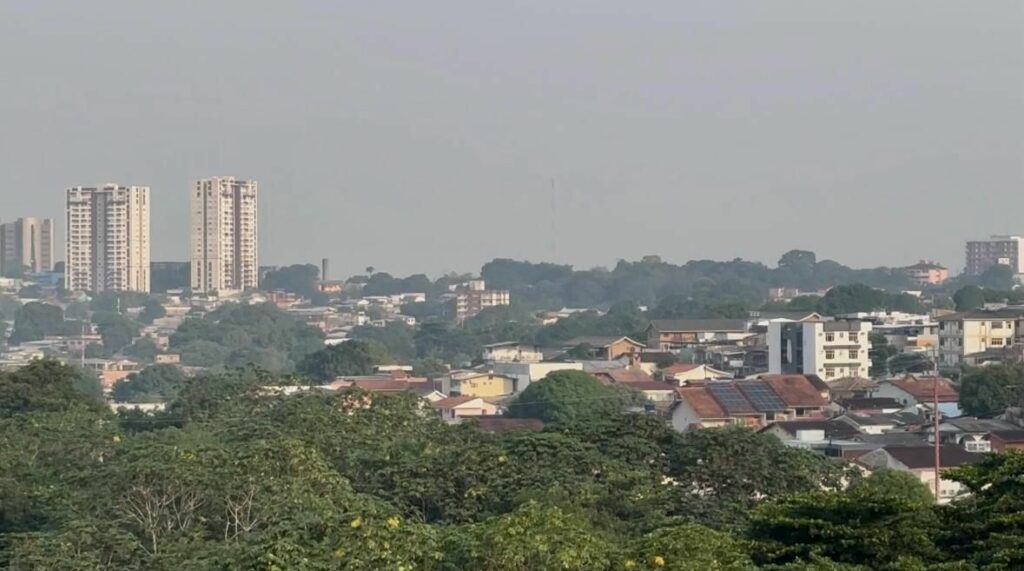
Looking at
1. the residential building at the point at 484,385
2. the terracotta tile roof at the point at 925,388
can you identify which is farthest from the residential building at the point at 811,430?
the residential building at the point at 484,385

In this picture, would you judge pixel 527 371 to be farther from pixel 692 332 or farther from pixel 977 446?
pixel 977 446

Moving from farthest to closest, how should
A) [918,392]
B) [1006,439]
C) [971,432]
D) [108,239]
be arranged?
[108,239], [918,392], [971,432], [1006,439]

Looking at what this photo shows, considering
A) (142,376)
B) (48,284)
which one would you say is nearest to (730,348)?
(142,376)

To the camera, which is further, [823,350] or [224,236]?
[224,236]

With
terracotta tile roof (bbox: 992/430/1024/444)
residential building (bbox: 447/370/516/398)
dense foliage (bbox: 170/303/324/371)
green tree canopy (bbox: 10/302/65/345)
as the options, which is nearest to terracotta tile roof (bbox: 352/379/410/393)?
residential building (bbox: 447/370/516/398)

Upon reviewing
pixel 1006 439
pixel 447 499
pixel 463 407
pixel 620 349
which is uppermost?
pixel 620 349

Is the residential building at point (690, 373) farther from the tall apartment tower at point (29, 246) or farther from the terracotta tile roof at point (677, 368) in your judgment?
the tall apartment tower at point (29, 246)

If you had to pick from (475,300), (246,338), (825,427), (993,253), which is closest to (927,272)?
(993,253)
